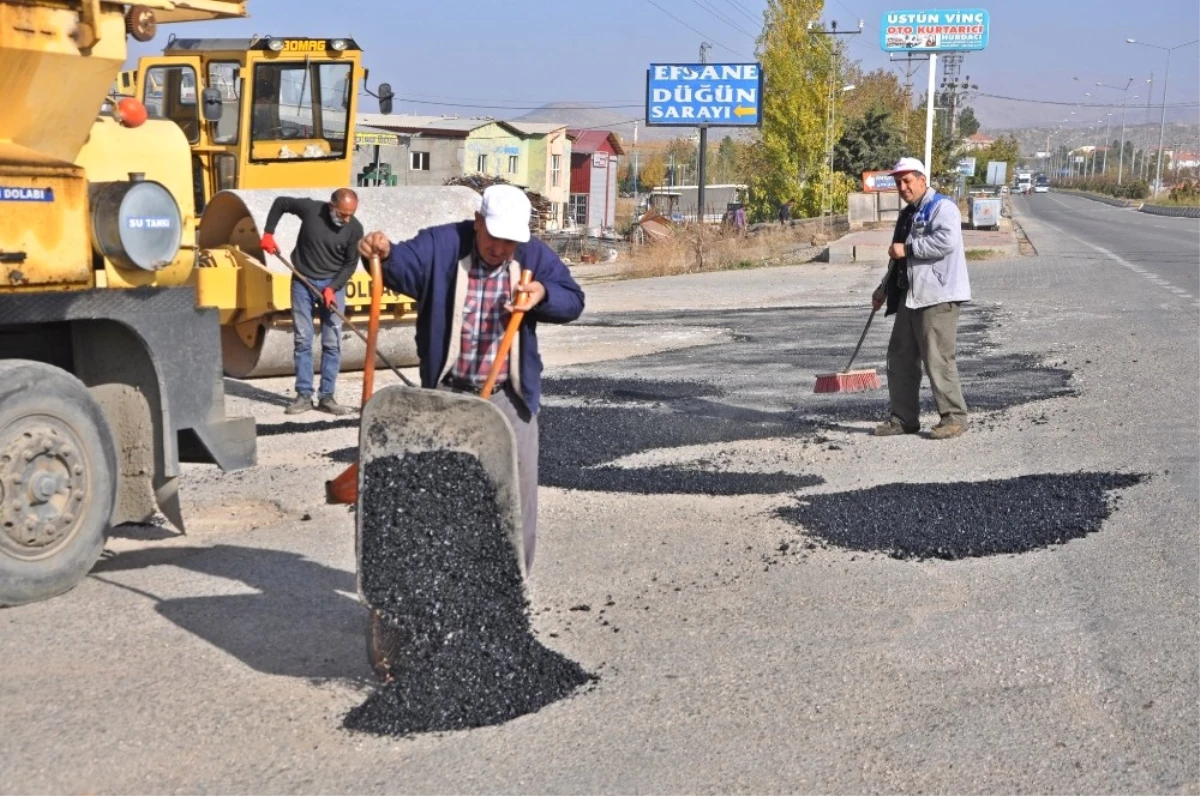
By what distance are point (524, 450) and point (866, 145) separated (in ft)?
181

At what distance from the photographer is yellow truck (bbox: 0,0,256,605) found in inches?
224

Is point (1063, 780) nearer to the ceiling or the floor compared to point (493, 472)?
nearer to the floor

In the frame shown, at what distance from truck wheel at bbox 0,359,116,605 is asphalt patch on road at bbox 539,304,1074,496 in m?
2.92

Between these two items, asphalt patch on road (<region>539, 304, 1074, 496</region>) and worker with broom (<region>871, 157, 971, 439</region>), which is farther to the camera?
worker with broom (<region>871, 157, 971, 439</region>)

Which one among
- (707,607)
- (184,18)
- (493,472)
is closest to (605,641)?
(707,607)

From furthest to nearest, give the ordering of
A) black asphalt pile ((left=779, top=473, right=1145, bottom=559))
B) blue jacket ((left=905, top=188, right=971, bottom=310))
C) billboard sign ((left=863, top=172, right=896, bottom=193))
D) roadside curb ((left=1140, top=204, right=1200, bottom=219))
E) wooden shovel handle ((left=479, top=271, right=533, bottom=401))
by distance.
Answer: roadside curb ((left=1140, top=204, right=1200, bottom=219)) < billboard sign ((left=863, top=172, right=896, bottom=193)) < blue jacket ((left=905, top=188, right=971, bottom=310)) < black asphalt pile ((left=779, top=473, right=1145, bottom=559)) < wooden shovel handle ((left=479, top=271, right=533, bottom=401))

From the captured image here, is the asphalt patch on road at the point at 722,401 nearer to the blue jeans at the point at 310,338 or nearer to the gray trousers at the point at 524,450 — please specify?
the blue jeans at the point at 310,338

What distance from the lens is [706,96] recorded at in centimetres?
4619

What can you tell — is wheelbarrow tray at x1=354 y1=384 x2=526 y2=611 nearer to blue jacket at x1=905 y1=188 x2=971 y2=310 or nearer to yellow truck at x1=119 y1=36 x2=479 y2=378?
blue jacket at x1=905 y1=188 x2=971 y2=310

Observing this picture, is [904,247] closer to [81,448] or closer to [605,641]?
[605,641]

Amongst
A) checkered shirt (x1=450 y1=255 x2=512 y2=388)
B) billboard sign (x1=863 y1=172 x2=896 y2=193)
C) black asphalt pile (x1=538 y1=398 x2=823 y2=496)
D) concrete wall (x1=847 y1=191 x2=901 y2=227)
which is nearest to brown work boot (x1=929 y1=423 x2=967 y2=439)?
black asphalt pile (x1=538 y1=398 x2=823 y2=496)

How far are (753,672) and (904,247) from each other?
4.94 metres

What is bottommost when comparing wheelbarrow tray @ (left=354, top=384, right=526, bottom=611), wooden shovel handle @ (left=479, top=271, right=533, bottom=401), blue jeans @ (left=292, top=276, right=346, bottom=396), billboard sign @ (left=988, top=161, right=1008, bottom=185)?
blue jeans @ (left=292, top=276, right=346, bottom=396)

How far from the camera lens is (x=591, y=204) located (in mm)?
83812
